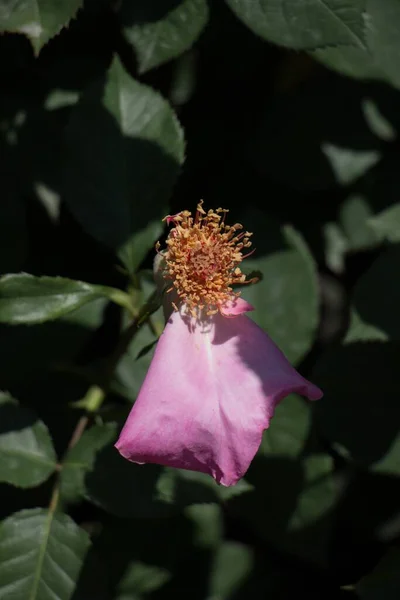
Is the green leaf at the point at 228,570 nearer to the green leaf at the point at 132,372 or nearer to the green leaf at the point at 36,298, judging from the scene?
the green leaf at the point at 132,372

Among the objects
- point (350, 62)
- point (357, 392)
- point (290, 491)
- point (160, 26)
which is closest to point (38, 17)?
point (160, 26)

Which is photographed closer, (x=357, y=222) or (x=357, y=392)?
(x=357, y=392)

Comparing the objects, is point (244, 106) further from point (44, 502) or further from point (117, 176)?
point (44, 502)

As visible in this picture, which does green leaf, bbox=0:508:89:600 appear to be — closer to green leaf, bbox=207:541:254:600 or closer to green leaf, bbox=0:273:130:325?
green leaf, bbox=0:273:130:325

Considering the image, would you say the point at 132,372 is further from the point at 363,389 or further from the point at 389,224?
the point at 389,224

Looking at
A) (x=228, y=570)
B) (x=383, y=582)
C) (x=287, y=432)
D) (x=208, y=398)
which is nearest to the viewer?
(x=208, y=398)

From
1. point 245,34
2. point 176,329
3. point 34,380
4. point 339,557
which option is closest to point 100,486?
point 176,329
